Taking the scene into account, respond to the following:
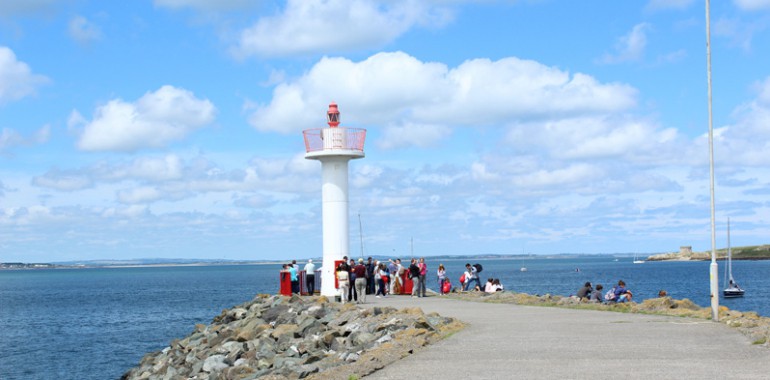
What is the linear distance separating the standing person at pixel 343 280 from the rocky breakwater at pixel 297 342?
0.69m

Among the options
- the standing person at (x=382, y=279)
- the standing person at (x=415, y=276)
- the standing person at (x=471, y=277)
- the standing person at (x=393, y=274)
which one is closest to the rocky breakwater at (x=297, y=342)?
the standing person at (x=382, y=279)

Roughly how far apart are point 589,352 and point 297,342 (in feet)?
25.2

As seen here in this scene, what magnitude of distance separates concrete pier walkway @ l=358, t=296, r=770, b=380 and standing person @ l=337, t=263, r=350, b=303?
682cm

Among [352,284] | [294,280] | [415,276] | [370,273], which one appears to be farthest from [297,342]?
[370,273]

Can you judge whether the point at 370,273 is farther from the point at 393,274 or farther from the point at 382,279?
the point at 393,274

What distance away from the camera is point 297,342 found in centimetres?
1858

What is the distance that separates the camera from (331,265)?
86.8ft

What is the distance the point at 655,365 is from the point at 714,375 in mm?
977

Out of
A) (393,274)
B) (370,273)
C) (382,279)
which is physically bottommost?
(382,279)

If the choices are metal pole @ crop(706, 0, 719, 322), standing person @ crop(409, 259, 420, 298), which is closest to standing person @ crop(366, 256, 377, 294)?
standing person @ crop(409, 259, 420, 298)

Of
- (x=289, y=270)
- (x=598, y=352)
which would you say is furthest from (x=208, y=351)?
(x=598, y=352)

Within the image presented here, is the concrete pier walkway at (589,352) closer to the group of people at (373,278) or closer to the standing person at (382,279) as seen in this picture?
the group of people at (373,278)

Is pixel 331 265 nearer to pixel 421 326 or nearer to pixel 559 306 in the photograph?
pixel 559 306

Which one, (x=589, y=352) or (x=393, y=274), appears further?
(x=393, y=274)
